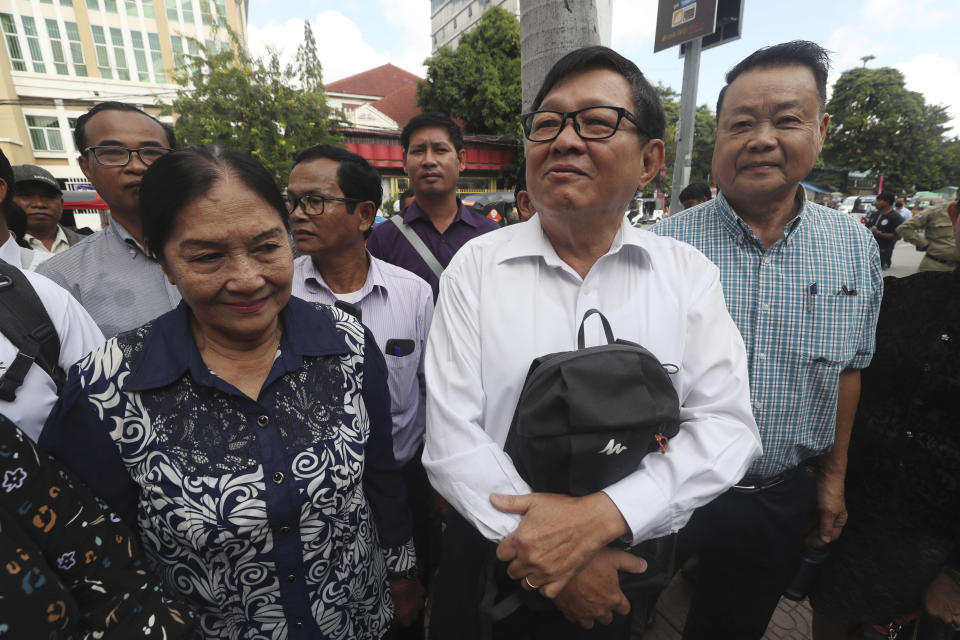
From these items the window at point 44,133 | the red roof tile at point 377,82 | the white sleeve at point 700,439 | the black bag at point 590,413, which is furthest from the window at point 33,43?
the white sleeve at point 700,439

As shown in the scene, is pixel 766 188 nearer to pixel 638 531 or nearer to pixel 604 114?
pixel 604 114

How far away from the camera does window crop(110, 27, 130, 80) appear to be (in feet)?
77.0

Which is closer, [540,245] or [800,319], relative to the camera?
[540,245]

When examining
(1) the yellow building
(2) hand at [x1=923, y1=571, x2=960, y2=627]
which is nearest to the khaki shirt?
(2) hand at [x1=923, y1=571, x2=960, y2=627]

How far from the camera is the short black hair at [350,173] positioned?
2363 millimetres

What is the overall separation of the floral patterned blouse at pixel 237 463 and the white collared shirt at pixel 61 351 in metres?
0.24

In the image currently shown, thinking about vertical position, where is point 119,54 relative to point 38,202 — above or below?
above

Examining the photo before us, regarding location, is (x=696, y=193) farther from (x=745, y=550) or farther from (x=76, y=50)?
(x=76, y=50)

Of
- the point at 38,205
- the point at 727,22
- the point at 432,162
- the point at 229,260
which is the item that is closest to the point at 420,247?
the point at 432,162

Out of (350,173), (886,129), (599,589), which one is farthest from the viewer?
(886,129)

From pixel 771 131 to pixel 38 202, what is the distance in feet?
20.8

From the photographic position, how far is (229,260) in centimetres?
127

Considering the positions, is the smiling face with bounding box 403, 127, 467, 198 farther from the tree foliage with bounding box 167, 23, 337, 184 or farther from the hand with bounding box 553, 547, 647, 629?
the tree foliage with bounding box 167, 23, 337, 184

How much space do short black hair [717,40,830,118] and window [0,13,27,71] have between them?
32370 millimetres
